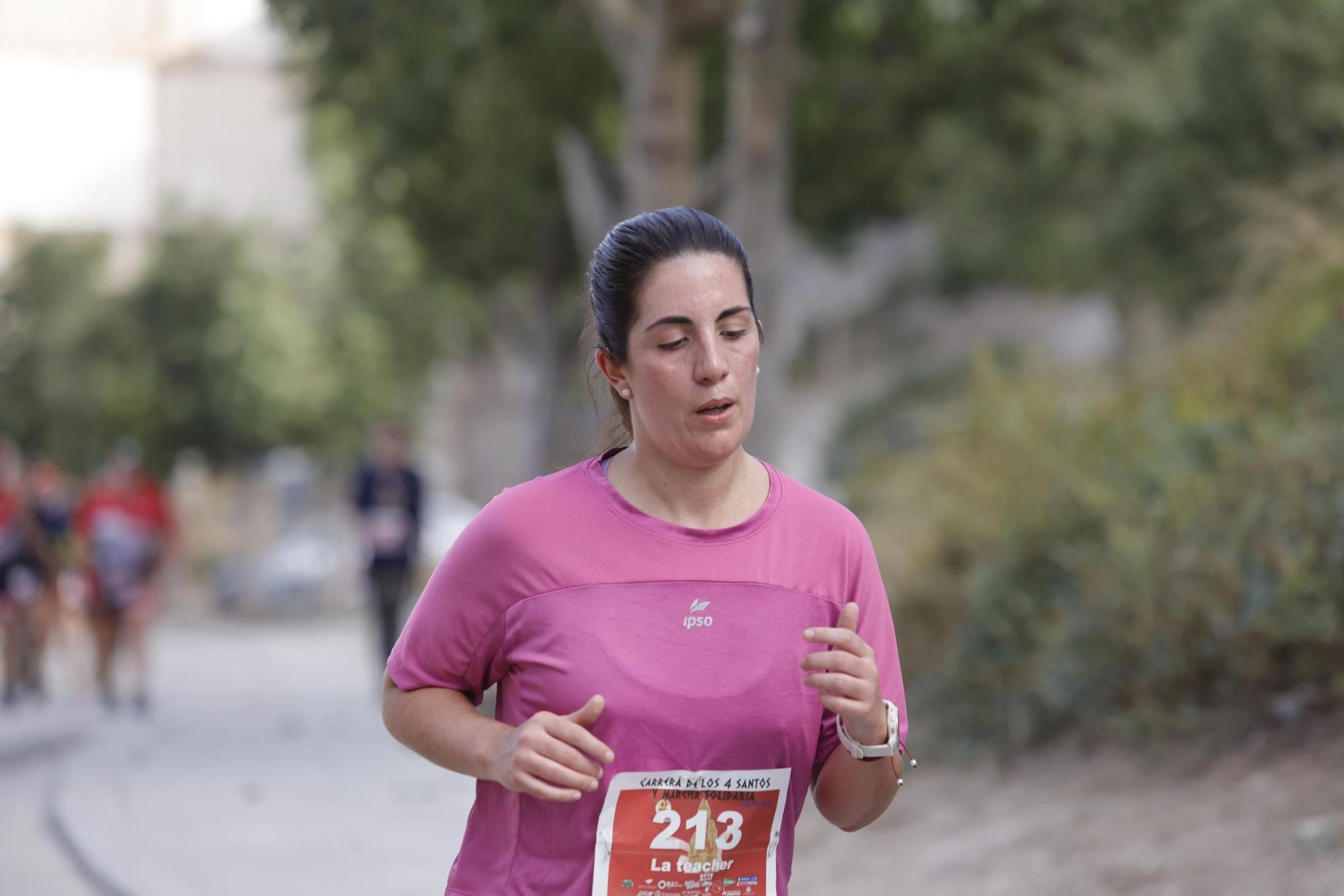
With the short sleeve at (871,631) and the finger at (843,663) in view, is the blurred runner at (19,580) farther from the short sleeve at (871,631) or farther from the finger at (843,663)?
the finger at (843,663)

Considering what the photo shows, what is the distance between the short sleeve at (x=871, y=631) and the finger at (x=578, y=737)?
15.6 inches

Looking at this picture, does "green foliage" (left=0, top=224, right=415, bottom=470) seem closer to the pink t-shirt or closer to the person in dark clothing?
the person in dark clothing

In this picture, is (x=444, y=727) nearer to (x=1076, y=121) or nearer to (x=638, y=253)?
(x=638, y=253)

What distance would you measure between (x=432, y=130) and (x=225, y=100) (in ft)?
107

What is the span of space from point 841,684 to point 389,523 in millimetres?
10730

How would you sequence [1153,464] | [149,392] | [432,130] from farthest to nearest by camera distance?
1. [149,392]
2. [432,130]
3. [1153,464]

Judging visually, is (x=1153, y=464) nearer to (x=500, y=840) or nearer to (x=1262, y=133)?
(x=500, y=840)

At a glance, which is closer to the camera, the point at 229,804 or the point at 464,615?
the point at 464,615

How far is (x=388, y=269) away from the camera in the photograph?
3603 centimetres

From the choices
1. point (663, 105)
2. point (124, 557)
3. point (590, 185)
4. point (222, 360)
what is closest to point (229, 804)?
point (663, 105)

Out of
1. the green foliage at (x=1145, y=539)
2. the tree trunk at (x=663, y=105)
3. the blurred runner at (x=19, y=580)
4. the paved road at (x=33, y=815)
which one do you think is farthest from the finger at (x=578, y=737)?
the blurred runner at (x=19, y=580)

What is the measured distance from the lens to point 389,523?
1315 cm

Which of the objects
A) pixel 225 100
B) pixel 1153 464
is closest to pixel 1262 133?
pixel 1153 464

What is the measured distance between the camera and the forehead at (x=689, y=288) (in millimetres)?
2840
